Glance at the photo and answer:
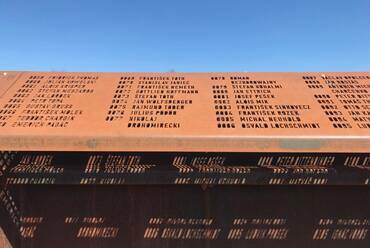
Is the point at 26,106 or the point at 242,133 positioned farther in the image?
the point at 26,106

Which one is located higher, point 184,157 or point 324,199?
point 184,157

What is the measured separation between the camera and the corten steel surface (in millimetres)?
2516

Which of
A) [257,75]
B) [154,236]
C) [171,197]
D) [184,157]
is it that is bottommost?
[154,236]

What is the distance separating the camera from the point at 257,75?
3.51 m

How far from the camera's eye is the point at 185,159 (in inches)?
135

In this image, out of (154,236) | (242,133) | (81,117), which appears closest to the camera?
(242,133)

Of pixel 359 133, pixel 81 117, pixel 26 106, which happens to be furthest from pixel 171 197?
pixel 359 133

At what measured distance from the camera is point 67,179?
3.06m

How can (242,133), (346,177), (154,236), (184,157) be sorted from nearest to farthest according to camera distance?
(242,133), (346,177), (184,157), (154,236)

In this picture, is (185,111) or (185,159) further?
(185,159)

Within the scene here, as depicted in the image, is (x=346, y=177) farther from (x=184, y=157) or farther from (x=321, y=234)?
(x=184, y=157)

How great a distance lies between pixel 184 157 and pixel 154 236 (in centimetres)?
92

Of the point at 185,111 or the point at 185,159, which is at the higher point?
the point at 185,111

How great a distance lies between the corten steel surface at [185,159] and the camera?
252 cm
